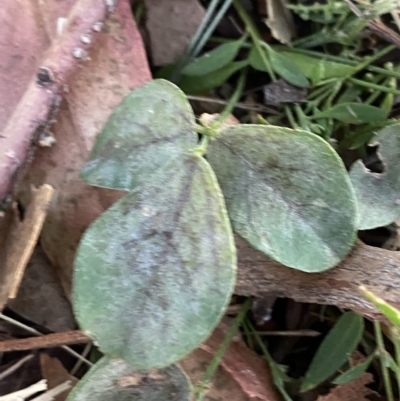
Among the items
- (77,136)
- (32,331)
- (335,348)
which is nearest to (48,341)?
(32,331)

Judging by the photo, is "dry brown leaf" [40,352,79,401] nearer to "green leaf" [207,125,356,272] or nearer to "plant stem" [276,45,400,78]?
"green leaf" [207,125,356,272]

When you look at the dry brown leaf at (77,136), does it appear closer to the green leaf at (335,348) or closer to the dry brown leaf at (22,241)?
the dry brown leaf at (22,241)

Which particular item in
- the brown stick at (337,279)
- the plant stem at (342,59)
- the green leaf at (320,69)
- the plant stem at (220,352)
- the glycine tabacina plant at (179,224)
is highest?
the plant stem at (342,59)

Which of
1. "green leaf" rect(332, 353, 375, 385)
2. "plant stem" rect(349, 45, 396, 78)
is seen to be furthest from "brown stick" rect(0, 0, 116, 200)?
"green leaf" rect(332, 353, 375, 385)

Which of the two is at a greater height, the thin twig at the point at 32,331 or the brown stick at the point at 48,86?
the brown stick at the point at 48,86

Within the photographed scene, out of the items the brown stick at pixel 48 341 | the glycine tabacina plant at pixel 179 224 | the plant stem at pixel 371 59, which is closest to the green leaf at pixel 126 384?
the glycine tabacina plant at pixel 179 224

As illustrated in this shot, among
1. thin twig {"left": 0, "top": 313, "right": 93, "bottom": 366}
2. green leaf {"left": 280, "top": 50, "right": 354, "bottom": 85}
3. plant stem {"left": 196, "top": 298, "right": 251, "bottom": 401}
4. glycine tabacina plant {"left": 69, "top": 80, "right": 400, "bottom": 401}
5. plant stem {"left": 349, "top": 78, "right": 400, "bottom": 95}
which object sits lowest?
thin twig {"left": 0, "top": 313, "right": 93, "bottom": 366}

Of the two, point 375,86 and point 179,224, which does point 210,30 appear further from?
point 179,224

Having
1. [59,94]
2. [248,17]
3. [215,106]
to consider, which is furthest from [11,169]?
[248,17]

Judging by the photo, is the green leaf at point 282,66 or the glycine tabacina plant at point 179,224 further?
the green leaf at point 282,66
